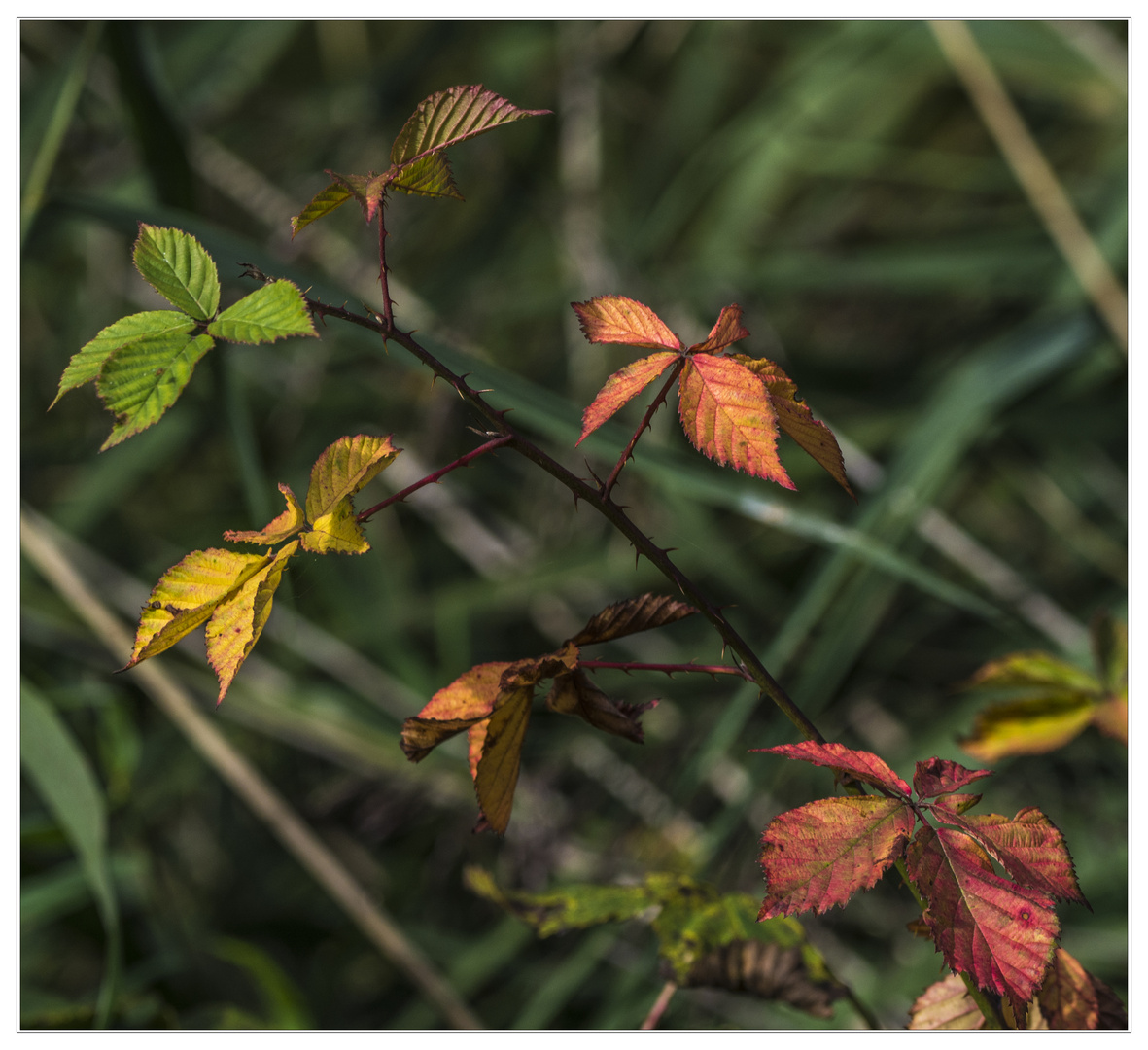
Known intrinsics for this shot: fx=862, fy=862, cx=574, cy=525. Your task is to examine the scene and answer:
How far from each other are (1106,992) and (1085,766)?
0.94 meters

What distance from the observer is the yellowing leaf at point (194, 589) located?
306 mm

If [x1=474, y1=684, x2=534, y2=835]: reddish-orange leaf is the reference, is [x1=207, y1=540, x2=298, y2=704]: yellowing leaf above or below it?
above

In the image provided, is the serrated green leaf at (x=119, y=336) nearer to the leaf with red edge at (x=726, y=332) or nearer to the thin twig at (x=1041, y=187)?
the leaf with red edge at (x=726, y=332)

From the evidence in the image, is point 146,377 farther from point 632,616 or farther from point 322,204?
point 632,616

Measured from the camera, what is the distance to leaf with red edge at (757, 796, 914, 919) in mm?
291

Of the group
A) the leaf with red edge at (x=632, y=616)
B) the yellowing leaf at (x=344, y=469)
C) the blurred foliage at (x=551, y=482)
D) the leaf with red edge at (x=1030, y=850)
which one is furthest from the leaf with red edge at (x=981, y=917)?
the blurred foliage at (x=551, y=482)

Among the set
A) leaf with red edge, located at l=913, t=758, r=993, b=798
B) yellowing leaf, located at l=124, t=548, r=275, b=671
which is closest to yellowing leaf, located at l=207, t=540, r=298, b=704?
yellowing leaf, located at l=124, t=548, r=275, b=671

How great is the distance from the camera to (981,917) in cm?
29

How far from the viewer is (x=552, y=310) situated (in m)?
1.44

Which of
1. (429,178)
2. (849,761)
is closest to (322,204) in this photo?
(429,178)

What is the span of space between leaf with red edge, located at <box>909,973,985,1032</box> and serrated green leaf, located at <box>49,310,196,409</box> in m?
0.40

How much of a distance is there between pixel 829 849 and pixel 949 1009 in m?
0.13

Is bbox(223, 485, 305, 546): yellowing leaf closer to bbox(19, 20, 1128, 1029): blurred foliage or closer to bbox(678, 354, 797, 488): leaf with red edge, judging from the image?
bbox(678, 354, 797, 488): leaf with red edge

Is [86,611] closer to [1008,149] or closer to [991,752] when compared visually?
[991,752]
